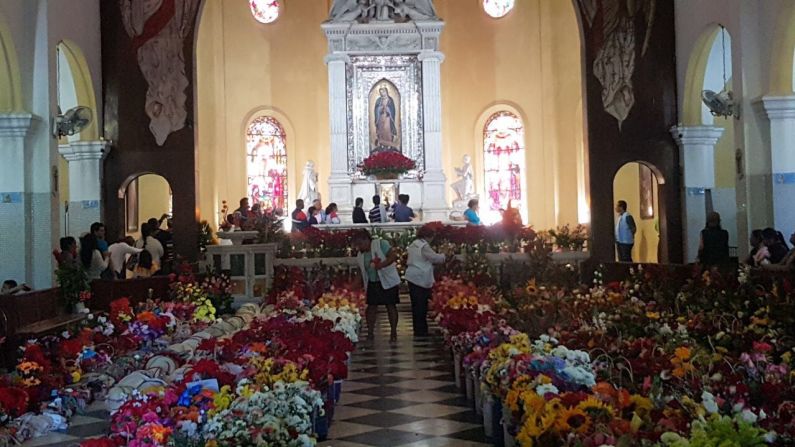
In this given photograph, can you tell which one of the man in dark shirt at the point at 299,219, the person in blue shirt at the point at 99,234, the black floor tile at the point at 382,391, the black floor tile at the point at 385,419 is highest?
the man in dark shirt at the point at 299,219

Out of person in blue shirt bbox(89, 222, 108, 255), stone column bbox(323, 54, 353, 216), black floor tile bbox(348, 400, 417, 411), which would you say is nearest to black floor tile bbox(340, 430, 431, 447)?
black floor tile bbox(348, 400, 417, 411)

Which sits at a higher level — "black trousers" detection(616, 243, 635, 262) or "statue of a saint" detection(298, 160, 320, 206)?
"statue of a saint" detection(298, 160, 320, 206)

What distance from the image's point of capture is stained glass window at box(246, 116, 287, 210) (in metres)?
25.1

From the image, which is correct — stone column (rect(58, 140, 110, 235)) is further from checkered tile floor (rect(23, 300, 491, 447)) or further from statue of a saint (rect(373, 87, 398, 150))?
checkered tile floor (rect(23, 300, 491, 447))

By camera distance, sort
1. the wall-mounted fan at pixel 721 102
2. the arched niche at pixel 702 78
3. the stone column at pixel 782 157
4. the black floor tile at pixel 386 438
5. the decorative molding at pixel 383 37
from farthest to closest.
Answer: the decorative molding at pixel 383 37 < the arched niche at pixel 702 78 < the wall-mounted fan at pixel 721 102 < the stone column at pixel 782 157 < the black floor tile at pixel 386 438

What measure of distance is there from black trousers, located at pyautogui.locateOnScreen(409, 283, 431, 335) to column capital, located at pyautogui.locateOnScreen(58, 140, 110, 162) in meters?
7.41

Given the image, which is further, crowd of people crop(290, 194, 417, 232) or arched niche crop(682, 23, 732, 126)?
crowd of people crop(290, 194, 417, 232)

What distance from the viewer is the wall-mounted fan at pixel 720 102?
48.6 ft

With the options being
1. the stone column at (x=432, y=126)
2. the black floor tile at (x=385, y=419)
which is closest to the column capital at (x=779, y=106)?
the black floor tile at (x=385, y=419)

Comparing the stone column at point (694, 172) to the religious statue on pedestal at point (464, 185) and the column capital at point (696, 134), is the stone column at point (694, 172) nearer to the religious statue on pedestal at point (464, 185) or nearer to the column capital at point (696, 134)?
the column capital at point (696, 134)

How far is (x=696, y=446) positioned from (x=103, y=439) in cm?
256

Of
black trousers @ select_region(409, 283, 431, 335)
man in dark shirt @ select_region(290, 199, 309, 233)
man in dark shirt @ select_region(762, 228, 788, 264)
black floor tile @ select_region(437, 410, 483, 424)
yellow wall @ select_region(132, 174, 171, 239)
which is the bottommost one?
black floor tile @ select_region(437, 410, 483, 424)

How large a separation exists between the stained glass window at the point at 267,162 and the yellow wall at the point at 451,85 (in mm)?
271

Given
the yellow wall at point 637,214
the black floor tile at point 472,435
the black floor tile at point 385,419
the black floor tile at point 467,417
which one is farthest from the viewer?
the yellow wall at point 637,214
